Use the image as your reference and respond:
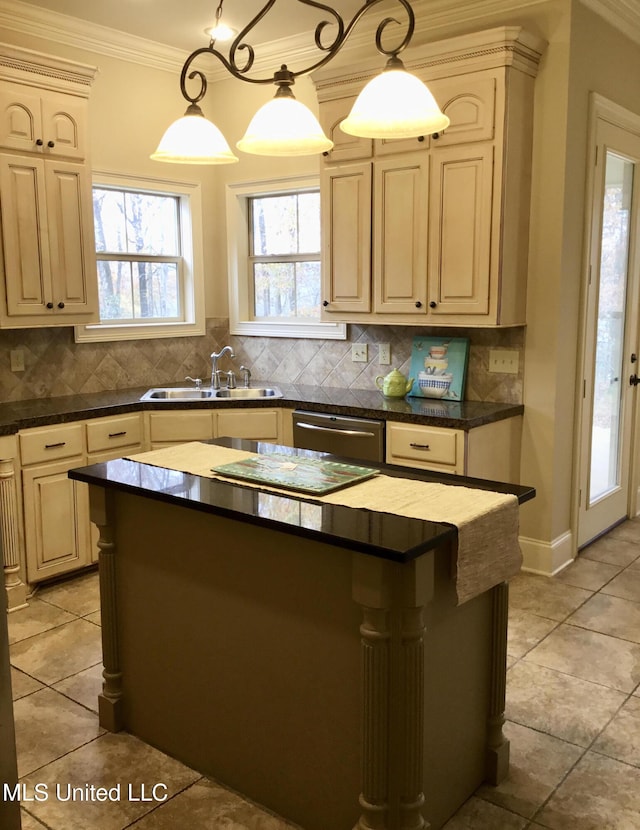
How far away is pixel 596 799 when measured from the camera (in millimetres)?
2270

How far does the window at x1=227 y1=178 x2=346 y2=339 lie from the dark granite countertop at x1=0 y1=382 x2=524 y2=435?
2.27 ft

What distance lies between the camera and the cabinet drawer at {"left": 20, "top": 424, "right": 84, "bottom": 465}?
3.65 metres

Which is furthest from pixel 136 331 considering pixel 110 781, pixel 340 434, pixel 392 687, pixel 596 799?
pixel 596 799

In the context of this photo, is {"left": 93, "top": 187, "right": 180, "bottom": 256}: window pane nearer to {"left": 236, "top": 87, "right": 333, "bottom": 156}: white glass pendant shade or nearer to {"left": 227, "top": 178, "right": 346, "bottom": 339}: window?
{"left": 227, "top": 178, "right": 346, "bottom": 339}: window

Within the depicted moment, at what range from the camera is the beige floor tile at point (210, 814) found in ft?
7.07

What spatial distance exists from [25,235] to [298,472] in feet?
7.20

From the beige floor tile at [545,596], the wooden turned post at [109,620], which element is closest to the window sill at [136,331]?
the wooden turned post at [109,620]

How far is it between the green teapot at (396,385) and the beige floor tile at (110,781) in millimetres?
2331

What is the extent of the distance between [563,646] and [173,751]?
1.68 metres

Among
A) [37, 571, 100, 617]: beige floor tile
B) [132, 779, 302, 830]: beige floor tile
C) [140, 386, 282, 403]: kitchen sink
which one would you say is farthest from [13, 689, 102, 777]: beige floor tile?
[140, 386, 282, 403]: kitchen sink

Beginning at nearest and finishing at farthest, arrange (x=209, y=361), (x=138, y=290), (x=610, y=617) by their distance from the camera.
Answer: (x=610, y=617) < (x=138, y=290) < (x=209, y=361)

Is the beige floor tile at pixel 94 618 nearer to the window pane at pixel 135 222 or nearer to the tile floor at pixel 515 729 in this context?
the tile floor at pixel 515 729

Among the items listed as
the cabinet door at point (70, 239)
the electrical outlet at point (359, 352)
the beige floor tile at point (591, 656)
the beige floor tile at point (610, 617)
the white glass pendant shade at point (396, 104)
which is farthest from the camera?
the electrical outlet at point (359, 352)

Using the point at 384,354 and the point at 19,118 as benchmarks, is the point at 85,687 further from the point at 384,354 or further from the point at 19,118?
the point at 19,118
